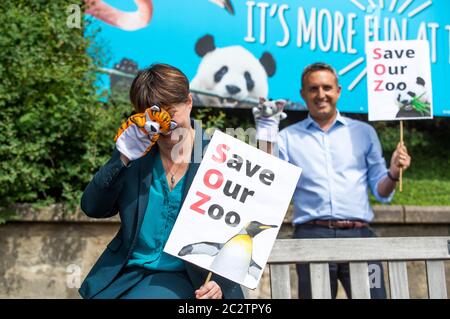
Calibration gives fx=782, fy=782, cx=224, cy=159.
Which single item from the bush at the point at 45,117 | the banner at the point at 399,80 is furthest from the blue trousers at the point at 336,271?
the bush at the point at 45,117

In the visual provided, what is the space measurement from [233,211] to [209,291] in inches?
10.3

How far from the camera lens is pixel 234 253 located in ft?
8.05

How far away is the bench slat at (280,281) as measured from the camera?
2848 mm

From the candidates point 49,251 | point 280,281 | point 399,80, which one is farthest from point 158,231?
point 49,251

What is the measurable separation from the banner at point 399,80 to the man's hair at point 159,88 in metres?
1.62

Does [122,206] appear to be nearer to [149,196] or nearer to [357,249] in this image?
[149,196]

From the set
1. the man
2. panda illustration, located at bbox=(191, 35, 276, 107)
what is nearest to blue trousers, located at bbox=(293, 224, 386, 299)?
the man

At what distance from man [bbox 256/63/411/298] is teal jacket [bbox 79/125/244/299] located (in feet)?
4.35

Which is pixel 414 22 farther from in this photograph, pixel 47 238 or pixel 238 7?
pixel 47 238

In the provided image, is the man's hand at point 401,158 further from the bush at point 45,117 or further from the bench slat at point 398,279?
the bush at point 45,117

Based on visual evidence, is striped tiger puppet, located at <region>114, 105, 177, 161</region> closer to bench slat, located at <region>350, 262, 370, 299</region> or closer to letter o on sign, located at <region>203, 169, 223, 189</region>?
letter o on sign, located at <region>203, 169, 223, 189</region>

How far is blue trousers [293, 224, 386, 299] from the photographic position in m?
3.69

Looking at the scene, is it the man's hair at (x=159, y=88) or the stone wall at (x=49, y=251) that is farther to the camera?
the stone wall at (x=49, y=251)

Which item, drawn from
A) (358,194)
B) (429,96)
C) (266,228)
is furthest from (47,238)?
(266,228)
